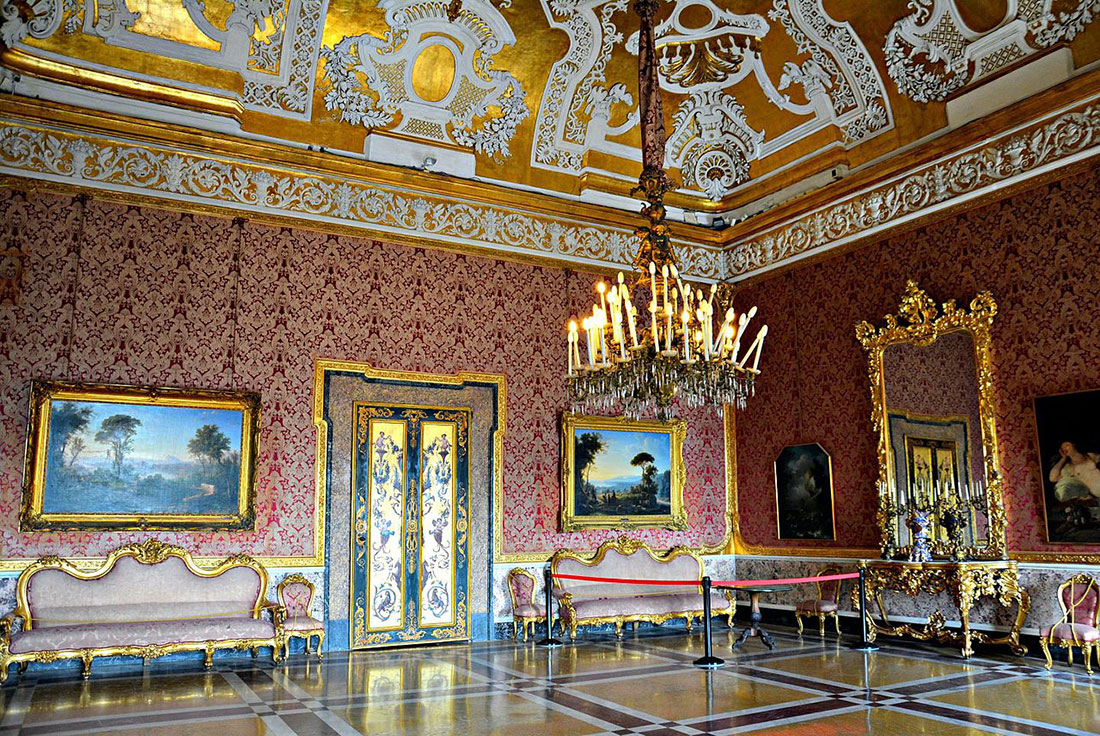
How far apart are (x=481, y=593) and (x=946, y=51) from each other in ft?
26.7

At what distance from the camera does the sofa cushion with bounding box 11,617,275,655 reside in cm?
775

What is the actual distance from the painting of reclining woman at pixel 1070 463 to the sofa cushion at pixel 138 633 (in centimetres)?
778

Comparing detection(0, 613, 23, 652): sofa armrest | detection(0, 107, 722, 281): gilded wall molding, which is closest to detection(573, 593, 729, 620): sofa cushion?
detection(0, 107, 722, 281): gilded wall molding

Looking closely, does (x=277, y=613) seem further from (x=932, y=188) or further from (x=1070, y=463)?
(x=932, y=188)

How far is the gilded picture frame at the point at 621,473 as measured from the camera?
11.2 metres

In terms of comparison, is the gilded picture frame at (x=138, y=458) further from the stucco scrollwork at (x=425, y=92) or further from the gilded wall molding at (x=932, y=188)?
the gilded wall molding at (x=932, y=188)

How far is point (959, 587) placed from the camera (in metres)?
8.65

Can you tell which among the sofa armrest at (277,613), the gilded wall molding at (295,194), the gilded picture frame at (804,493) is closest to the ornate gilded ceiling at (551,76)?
the gilded wall molding at (295,194)

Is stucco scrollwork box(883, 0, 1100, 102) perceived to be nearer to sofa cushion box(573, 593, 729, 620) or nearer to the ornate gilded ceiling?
the ornate gilded ceiling

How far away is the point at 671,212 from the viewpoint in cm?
1264

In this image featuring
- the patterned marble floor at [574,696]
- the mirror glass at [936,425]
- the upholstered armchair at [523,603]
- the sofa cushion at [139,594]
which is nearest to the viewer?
the patterned marble floor at [574,696]

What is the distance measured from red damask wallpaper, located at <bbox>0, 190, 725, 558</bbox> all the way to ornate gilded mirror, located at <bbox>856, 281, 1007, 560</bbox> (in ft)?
10.9

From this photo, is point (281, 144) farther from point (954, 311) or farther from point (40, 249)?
point (954, 311)

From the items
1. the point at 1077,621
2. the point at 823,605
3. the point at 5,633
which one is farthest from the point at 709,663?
the point at 5,633
